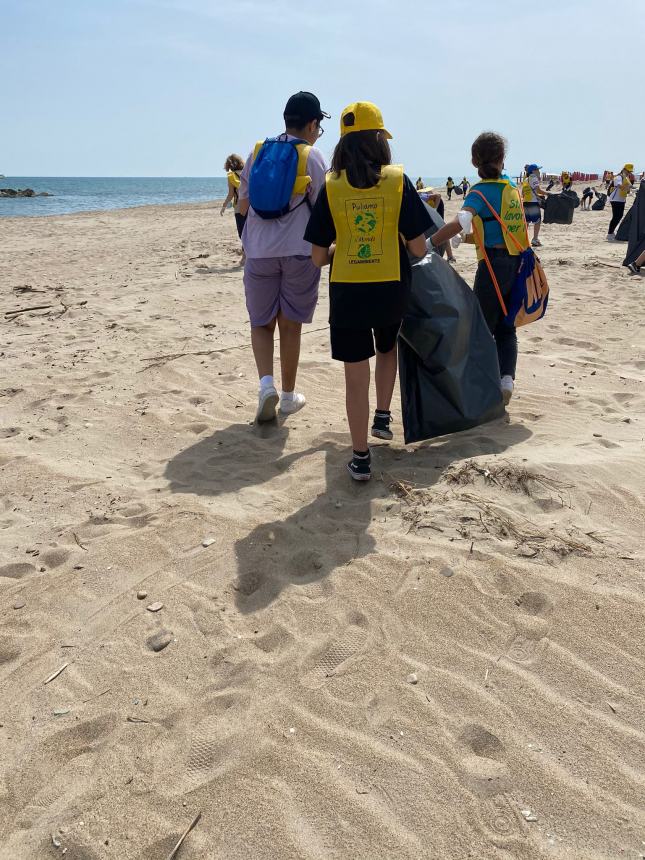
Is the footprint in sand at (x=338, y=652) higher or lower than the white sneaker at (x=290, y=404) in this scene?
lower

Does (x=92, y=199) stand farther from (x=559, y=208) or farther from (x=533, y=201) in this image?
(x=533, y=201)

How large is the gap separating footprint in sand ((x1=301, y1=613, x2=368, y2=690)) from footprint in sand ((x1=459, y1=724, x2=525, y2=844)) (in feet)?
1.55

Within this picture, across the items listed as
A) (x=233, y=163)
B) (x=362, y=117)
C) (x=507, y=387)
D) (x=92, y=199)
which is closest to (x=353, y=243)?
(x=362, y=117)

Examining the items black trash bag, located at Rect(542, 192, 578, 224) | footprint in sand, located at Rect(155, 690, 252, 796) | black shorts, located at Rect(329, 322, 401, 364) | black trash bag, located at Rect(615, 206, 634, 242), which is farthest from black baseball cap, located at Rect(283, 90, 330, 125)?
black trash bag, located at Rect(542, 192, 578, 224)

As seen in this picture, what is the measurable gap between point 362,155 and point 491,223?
1.32 meters

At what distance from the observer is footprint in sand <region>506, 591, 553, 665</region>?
2203 mm

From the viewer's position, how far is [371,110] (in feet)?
9.46

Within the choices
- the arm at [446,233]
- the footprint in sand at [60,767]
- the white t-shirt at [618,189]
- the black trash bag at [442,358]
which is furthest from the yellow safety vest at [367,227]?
the white t-shirt at [618,189]

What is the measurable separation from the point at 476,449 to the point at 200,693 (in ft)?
6.98

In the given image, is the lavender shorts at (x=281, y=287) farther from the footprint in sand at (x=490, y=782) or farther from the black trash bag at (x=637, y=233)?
the black trash bag at (x=637, y=233)

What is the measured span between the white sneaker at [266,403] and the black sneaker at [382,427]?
688mm

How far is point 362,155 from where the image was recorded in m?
2.88

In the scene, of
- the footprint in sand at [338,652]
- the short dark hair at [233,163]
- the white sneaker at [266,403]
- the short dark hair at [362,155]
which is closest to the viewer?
the footprint in sand at [338,652]

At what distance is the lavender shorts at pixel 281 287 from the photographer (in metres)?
3.86
